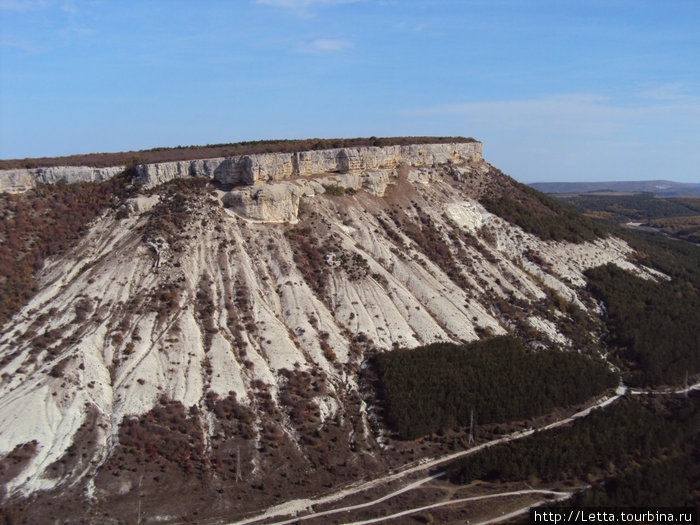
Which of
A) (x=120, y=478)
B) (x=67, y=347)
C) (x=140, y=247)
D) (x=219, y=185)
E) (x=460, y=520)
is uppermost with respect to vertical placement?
(x=219, y=185)

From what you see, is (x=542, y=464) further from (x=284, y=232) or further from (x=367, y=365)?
(x=284, y=232)

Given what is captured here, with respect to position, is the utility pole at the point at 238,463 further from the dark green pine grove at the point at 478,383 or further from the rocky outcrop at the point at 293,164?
Result: the rocky outcrop at the point at 293,164

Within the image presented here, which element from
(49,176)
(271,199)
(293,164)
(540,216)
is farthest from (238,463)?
(540,216)

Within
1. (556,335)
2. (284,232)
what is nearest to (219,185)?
(284,232)

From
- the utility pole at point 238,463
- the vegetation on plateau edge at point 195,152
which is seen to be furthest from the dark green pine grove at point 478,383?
the vegetation on plateau edge at point 195,152

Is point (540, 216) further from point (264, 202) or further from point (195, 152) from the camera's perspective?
point (195, 152)

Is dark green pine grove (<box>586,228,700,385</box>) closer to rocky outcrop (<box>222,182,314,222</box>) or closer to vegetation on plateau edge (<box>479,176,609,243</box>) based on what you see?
vegetation on plateau edge (<box>479,176,609,243</box>)
